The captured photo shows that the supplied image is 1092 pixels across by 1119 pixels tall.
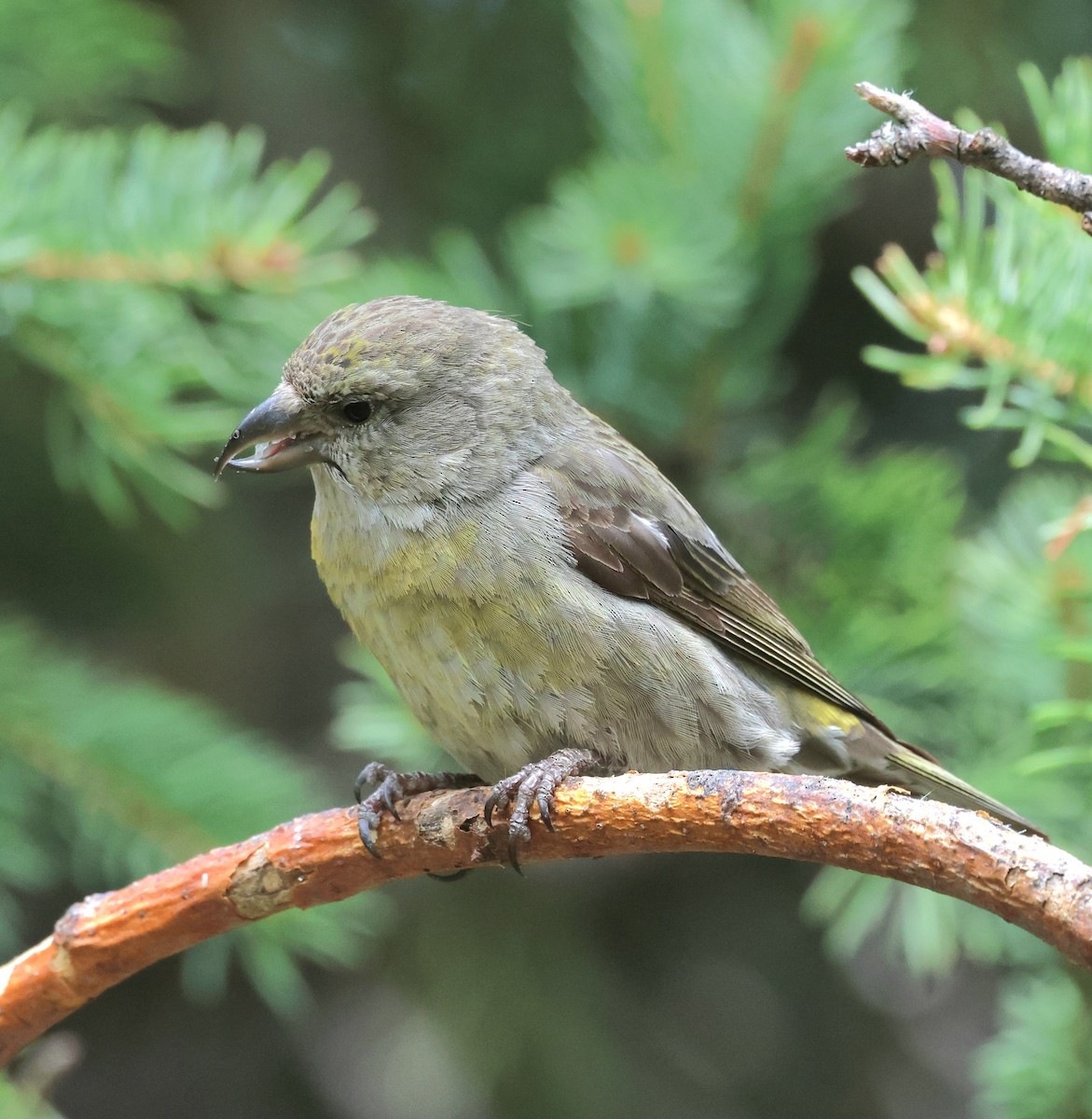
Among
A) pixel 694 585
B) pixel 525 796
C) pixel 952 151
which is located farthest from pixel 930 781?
pixel 952 151

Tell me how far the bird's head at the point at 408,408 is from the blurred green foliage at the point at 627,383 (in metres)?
0.08

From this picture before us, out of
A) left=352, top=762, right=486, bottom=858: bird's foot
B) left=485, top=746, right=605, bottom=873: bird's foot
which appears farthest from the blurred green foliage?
left=485, top=746, right=605, bottom=873: bird's foot

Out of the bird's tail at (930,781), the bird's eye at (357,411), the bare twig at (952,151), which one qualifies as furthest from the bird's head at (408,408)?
the bare twig at (952,151)

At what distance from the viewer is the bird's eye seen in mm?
2543

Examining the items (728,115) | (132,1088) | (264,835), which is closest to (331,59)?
(728,115)

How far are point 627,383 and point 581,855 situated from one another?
1.16 meters

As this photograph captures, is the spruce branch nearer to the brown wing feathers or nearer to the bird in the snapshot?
the bird

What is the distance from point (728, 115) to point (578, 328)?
0.53 metres

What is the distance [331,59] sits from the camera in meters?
3.33

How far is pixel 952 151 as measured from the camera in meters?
1.43

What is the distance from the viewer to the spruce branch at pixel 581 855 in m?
1.32

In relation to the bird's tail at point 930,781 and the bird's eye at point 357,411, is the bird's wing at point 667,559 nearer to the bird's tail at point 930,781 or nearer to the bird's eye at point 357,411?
the bird's tail at point 930,781

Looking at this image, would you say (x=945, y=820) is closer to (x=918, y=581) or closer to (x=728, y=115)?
(x=918, y=581)

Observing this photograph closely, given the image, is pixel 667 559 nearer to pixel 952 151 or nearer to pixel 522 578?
pixel 522 578
